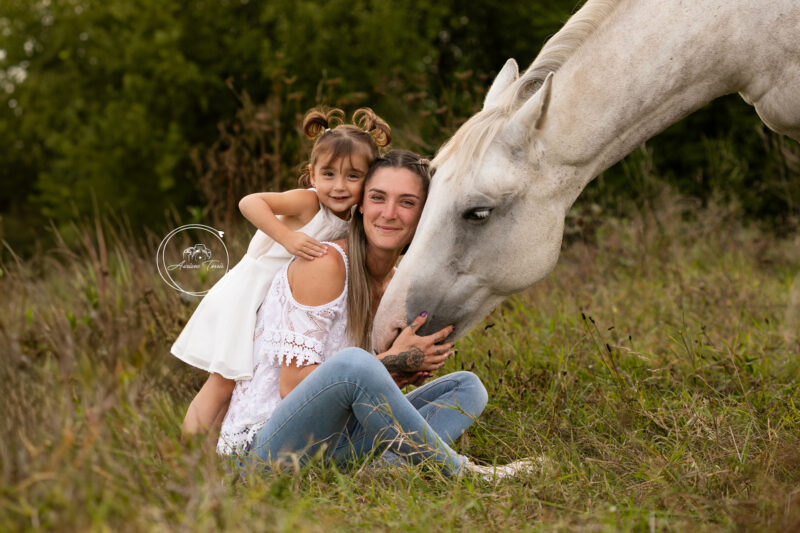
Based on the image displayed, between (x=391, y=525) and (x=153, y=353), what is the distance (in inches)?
83.8

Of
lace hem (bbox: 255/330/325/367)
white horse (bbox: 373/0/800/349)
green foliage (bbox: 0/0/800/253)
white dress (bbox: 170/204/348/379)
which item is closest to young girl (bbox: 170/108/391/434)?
white dress (bbox: 170/204/348/379)

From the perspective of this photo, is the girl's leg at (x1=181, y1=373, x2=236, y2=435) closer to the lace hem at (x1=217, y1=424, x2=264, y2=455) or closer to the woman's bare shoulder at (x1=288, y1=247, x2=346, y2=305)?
the lace hem at (x1=217, y1=424, x2=264, y2=455)

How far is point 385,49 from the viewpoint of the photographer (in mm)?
12906

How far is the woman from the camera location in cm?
230

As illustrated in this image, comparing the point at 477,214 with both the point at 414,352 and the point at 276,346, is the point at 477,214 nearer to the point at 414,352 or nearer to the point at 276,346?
the point at 414,352

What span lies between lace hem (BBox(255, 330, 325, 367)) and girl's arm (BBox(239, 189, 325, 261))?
0.87 feet

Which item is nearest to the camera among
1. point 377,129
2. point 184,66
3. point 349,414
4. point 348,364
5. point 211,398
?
point 348,364

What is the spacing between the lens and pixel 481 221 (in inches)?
98.7

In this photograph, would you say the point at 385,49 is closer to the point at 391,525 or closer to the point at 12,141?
the point at 12,141

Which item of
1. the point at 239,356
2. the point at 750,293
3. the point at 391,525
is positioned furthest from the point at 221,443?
the point at 750,293

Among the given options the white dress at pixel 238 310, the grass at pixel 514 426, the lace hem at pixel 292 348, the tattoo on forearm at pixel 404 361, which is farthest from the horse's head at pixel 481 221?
the grass at pixel 514 426

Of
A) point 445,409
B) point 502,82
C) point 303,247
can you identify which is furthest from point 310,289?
point 502,82

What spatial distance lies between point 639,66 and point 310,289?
131cm

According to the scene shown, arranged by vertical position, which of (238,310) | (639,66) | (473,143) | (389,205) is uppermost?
(639,66)
